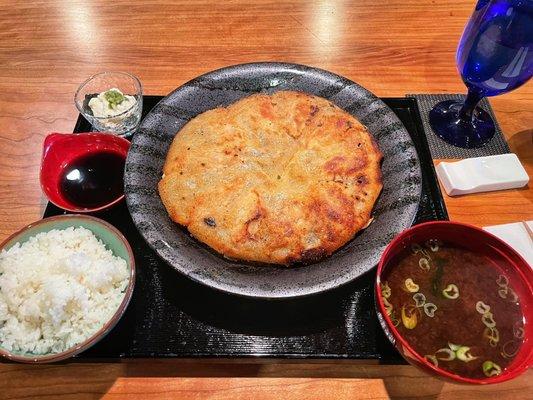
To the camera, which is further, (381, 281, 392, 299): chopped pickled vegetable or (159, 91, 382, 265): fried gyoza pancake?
(159, 91, 382, 265): fried gyoza pancake

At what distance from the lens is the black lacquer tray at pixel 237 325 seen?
1.77 m

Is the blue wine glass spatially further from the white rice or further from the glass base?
the white rice

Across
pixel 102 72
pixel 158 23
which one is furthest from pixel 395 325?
pixel 158 23

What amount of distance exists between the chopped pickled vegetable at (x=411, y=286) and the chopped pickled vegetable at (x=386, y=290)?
7 centimetres

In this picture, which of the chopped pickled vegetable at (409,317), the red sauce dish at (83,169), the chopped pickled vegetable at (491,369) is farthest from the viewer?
the red sauce dish at (83,169)

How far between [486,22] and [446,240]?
1.16 meters

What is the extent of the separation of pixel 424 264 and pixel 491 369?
0.43m

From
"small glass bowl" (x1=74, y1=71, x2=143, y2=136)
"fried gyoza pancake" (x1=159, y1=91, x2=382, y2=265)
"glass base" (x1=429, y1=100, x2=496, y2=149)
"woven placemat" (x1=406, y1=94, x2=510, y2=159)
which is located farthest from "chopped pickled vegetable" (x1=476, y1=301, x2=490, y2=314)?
"small glass bowl" (x1=74, y1=71, x2=143, y2=136)

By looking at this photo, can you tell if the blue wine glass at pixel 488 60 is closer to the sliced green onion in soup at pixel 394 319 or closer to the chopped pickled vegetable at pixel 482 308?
the chopped pickled vegetable at pixel 482 308

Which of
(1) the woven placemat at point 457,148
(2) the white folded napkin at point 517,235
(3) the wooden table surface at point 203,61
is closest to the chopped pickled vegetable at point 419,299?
(3) the wooden table surface at point 203,61

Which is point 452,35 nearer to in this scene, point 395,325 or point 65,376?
point 395,325

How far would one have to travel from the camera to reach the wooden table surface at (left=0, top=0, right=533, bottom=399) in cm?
180

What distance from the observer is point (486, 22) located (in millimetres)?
2170

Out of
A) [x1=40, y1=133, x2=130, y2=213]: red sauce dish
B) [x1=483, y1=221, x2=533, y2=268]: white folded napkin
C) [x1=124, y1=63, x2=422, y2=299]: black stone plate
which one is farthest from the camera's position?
[x1=40, y1=133, x2=130, y2=213]: red sauce dish
